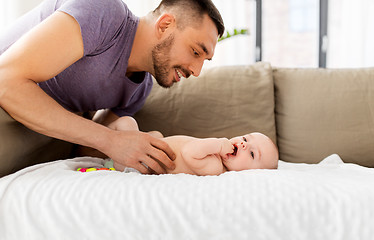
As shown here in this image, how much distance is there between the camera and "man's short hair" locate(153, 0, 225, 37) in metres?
1.34

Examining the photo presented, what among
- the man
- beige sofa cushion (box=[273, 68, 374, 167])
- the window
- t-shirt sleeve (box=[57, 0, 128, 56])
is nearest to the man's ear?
the man

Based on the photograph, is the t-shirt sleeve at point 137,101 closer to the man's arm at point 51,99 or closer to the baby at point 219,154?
the baby at point 219,154

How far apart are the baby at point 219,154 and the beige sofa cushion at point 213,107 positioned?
356mm

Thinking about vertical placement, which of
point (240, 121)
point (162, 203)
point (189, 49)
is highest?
point (189, 49)

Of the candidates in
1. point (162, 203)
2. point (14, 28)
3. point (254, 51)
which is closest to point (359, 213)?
point (162, 203)

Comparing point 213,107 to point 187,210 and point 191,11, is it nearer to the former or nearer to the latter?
point 191,11

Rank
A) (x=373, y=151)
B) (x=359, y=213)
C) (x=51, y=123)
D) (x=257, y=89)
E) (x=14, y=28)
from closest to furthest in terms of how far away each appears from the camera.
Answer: (x=359, y=213) < (x=51, y=123) < (x=14, y=28) < (x=373, y=151) < (x=257, y=89)

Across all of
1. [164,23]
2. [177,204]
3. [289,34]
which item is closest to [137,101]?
[164,23]

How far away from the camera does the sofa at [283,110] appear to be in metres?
1.61

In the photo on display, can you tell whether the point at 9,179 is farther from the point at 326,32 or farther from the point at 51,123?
the point at 326,32

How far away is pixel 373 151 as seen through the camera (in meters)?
1.58

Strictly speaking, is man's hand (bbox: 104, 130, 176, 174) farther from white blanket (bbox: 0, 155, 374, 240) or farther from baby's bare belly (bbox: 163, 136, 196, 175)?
white blanket (bbox: 0, 155, 374, 240)

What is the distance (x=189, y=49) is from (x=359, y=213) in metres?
0.83

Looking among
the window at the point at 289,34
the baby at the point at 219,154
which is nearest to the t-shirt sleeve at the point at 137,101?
the baby at the point at 219,154
